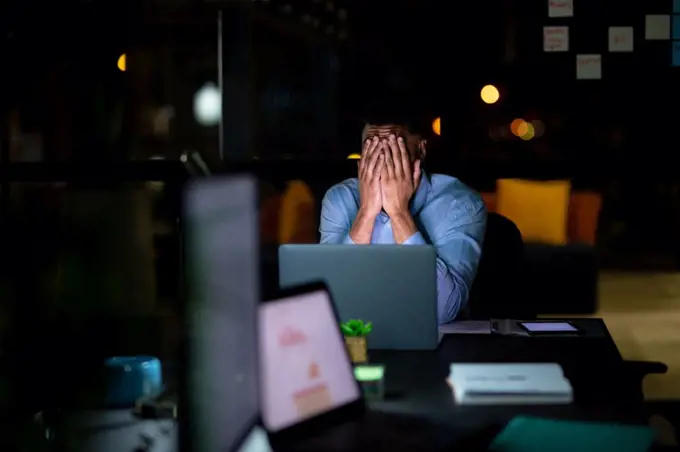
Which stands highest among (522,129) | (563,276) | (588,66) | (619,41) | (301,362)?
(619,41)

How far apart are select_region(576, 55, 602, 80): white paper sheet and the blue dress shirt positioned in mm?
2904

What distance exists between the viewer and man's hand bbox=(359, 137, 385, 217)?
304 cm

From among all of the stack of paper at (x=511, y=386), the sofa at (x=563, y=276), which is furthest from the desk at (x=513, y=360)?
the sofa at (x=563, y=276)

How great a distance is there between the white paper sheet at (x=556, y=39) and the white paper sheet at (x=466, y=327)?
3.57m

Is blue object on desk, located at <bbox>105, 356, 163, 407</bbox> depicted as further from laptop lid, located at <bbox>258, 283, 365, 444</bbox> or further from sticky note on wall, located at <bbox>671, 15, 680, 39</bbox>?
sticky note on wall, located at <bbox>671, 15, 680, 39</bbox>

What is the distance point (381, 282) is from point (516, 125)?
4927 millimetres

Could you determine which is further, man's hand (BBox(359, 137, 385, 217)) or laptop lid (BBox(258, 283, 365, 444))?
man's hand (BBox(359, 137, 385, 217))

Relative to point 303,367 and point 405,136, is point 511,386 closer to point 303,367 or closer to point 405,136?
point 303,367

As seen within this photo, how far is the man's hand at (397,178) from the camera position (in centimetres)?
300

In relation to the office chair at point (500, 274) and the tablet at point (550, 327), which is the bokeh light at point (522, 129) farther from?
the tablet at point (550, 327)

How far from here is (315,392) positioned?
167 cm

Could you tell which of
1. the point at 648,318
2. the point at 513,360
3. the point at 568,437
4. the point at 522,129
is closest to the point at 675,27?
the point at 522,129

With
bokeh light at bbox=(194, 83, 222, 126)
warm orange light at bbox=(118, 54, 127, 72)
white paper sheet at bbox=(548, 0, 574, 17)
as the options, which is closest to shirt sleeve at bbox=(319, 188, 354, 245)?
white paper sheet at bbox=(548, 0, 574, 17)

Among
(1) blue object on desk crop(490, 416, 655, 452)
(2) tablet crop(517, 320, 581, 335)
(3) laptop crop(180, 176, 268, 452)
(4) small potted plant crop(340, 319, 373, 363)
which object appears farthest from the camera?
(2) tablet crop(517, 320, 581, 335)
